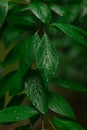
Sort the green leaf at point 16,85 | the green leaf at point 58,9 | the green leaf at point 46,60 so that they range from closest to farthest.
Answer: the green leaf at point 46,60 → the green leaf at point 16,85 → the green leaf at point 58,9

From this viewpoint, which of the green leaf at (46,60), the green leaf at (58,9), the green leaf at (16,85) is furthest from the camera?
the green leaf at (58,9)

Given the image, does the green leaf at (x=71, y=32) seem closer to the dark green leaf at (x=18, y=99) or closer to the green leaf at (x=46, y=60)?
the green leaf at (x=46, y=60)

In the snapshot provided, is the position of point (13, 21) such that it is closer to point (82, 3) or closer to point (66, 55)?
point (82, 3)

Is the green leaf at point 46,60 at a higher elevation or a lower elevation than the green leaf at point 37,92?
higher

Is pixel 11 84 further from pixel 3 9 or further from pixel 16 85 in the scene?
pixel 3 9

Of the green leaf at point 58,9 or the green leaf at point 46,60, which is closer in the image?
the green leaf at point 46,60

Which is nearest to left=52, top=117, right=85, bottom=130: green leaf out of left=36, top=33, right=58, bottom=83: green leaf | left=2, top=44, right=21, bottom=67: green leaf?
left=36, top=33, right=58, bottom=83: green leaf

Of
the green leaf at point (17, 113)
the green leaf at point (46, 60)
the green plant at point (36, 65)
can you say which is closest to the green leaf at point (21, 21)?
the green plant at point (36, 65)

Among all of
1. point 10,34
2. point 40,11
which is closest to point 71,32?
point 40,11
